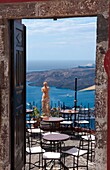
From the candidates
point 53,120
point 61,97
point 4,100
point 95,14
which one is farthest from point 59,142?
point 61,97

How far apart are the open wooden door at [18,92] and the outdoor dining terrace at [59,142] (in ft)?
2.49

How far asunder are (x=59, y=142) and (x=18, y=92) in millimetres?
2435

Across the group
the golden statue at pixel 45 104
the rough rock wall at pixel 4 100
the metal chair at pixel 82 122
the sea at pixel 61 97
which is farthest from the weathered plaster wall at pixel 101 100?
the golden statue at pixel 45 104

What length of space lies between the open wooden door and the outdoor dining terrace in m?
0.76

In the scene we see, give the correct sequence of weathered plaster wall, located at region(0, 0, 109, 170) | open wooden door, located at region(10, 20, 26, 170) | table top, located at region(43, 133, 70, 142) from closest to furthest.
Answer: weathered plaster wall, located at region(0, 0, 109, 170)
open wooden door, located at region(10, 20, 26, 170)
table top, located at region(43, 133, 70, 142)

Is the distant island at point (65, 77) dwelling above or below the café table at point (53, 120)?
above

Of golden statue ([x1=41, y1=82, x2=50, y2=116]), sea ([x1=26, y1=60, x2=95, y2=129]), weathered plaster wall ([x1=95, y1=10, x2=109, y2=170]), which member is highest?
weathered plaster wall ([x1=95, y1=10, x2=109, y2=170])

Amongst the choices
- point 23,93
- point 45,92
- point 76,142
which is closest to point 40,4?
point 23,93

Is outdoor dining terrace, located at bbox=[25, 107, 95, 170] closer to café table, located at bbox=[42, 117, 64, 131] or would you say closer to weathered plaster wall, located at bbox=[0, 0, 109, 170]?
café table, located at bbox=[42, 117, 64, 131]

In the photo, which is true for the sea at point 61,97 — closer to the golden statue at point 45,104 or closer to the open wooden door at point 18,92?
the golden statue at point 45,104

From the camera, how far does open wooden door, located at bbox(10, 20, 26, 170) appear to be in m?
4.34

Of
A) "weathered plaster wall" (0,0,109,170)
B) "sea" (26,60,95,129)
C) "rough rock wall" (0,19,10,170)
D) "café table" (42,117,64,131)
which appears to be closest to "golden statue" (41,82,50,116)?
"sea" (26,60,95,129)

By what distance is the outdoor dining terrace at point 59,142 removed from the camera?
590 centimetres

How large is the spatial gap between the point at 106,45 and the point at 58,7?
73 cm
